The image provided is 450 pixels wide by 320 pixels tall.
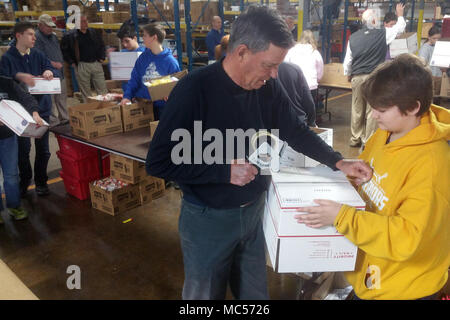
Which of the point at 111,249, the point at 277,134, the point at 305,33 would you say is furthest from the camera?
the point at 305,33

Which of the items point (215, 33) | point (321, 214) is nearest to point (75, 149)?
point (321, 214)

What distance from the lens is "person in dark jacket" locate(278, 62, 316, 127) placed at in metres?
2.68

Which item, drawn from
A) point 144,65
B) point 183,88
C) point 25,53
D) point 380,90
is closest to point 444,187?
point 380,90

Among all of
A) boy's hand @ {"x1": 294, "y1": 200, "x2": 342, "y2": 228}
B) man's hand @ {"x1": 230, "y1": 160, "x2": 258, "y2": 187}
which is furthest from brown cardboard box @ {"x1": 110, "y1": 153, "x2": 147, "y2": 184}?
boy's hand @ {"x1": 294, "y1": 200, "x2": 342, "y2": 228}

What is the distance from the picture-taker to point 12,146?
323 centimetres

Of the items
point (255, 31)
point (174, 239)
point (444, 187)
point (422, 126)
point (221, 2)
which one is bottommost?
point (174, 239)

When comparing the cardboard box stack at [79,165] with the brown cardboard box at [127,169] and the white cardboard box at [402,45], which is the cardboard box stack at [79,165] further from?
the white cardboard box at [402,45]

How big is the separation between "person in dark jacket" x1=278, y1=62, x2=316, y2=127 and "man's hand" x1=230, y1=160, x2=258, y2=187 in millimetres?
1459

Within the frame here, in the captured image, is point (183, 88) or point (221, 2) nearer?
point (183, 88)

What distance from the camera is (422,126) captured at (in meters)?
1.21

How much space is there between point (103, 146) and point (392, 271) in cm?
257

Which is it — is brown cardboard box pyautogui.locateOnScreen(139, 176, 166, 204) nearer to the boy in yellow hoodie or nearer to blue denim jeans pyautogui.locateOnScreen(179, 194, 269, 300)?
blue denim jeans pyautogui.locateOnScreen(179, 194, 269, 300)

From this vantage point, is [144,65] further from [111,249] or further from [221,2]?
[221,2]

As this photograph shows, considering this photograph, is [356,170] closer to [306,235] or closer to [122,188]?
[306,235]
